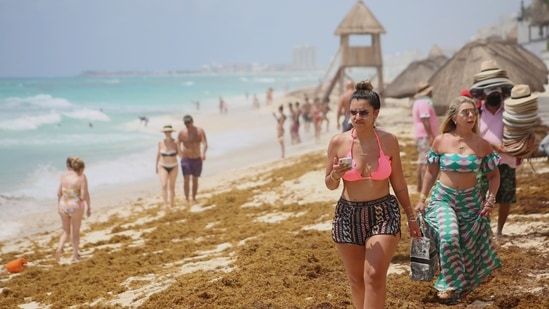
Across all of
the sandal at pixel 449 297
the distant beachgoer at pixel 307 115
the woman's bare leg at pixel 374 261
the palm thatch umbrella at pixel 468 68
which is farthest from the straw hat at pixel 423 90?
the distant beachgoer at pixel 307 115

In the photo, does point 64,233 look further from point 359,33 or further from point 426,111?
point 359,33

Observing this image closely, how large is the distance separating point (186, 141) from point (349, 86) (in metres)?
3.17

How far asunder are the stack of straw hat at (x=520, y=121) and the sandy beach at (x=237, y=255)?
96 centimetres

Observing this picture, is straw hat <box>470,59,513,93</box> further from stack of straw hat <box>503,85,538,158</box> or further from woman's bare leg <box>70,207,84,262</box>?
woman's bare leg <box>70,207,84,262</box>

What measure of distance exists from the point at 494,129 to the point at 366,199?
2.86 meters

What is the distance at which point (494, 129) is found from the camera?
21.9 ft

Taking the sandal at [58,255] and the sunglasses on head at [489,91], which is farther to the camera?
the sandal at [58,255]

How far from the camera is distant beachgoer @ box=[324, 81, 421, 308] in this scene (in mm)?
4258

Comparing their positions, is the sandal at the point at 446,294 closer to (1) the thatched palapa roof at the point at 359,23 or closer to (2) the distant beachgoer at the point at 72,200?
(2) the distant beachgoer at the point at 72,200

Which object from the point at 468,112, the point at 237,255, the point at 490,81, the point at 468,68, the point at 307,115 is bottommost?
the point at 307,115

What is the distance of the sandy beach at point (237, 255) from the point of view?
5.69 metres

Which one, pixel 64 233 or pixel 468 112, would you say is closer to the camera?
pixel 468 112

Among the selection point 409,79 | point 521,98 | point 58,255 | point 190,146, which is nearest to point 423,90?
point 521,98

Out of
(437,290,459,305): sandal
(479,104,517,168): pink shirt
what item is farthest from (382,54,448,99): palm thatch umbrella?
(437,290,459,305): sandal
